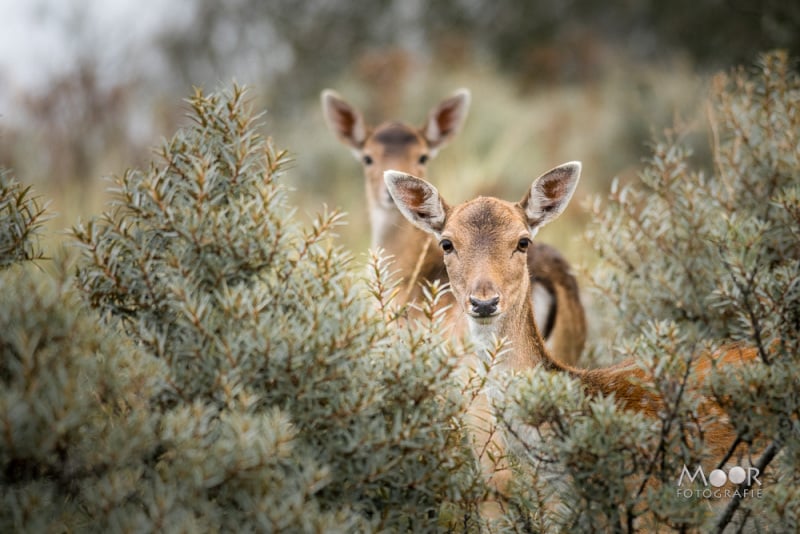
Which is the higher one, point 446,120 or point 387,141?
point 446,120

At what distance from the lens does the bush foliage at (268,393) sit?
2.44 metres

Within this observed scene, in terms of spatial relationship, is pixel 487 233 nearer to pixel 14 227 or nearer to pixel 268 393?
pixel 268 393

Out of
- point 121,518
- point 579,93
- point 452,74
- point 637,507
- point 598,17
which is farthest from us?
point 598,17

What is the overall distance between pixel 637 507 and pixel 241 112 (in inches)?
81.3

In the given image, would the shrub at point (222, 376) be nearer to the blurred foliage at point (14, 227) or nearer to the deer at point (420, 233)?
the blurred foliage at point (14, 227)

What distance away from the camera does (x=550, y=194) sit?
4.09m

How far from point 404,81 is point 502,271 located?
31.1ft

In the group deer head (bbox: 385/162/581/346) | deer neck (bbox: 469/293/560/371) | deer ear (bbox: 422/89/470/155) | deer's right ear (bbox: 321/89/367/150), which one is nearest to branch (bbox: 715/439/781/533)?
deer neck (bbox: 469/293/560/371)

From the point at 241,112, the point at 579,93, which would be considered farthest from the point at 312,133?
the point at 241,112

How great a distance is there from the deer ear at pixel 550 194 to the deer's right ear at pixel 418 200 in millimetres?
414

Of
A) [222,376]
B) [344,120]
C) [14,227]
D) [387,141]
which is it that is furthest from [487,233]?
[344,120]

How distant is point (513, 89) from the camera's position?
55.2 ft

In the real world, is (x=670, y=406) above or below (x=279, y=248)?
below

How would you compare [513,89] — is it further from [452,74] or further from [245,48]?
[245,48]
